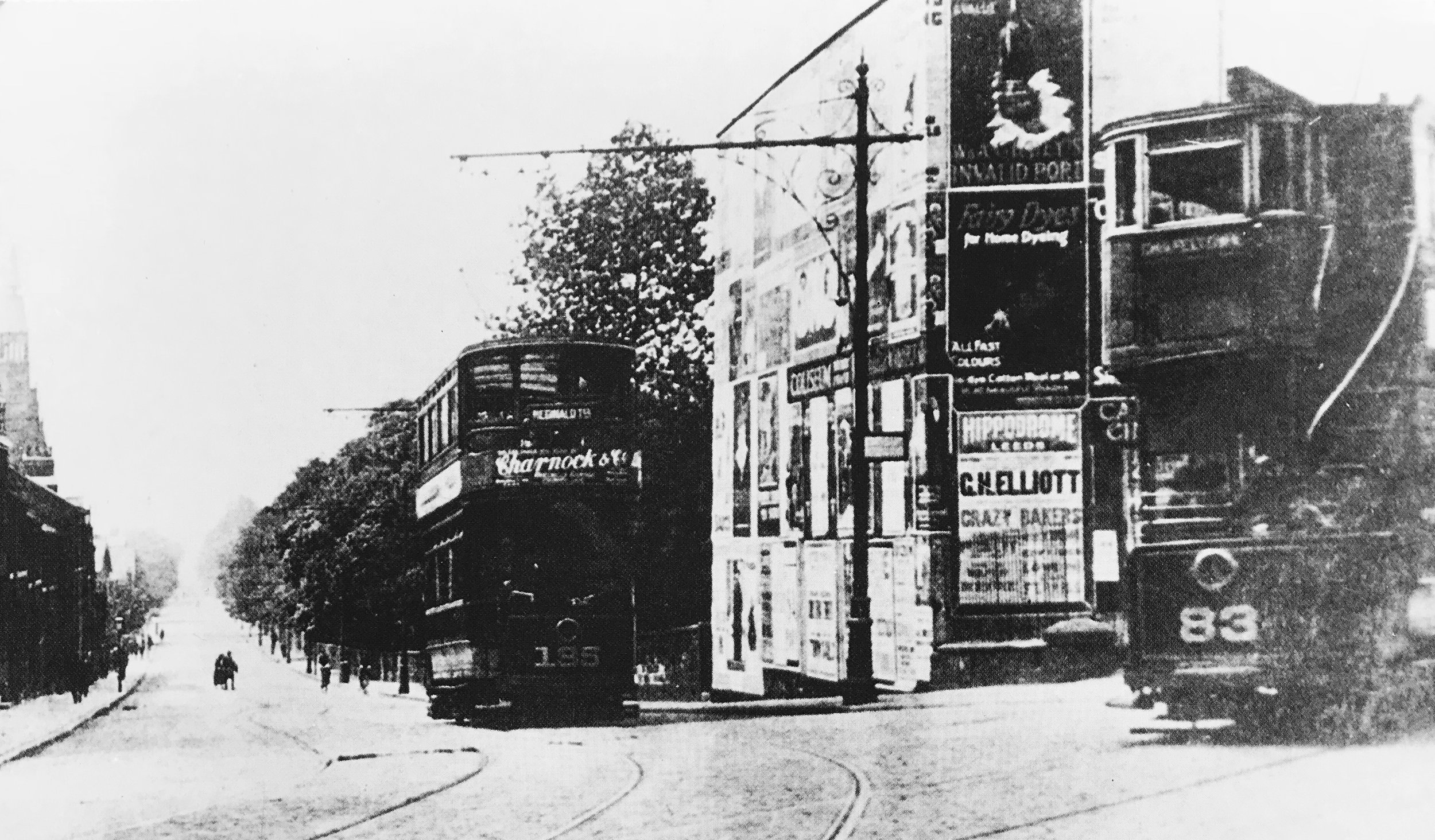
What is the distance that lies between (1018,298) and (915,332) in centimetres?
117

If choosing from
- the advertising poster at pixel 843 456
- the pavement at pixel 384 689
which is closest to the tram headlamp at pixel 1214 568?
the advertising poster at pixel 843 456

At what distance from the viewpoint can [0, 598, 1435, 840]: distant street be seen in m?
8.94

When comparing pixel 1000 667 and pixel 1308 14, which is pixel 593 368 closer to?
pixel 1000 667

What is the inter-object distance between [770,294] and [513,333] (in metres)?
1.84

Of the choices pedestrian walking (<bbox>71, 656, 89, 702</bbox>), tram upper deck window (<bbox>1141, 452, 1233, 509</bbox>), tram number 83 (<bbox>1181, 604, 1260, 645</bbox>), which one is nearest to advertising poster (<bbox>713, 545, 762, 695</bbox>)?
tram upper deck window (<bbox>1141, 452, 1233, 509</bbox>)

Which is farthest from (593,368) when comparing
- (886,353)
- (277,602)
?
(277,602)

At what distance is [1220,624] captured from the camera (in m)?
9.44

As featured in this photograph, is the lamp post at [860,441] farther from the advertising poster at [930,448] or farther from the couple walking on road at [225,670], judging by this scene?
the couple walking on road at [225,670]

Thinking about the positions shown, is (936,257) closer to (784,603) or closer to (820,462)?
(820,462)

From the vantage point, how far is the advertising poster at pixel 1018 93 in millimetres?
10109

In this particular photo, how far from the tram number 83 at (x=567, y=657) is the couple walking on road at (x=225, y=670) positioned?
1813 centimetres

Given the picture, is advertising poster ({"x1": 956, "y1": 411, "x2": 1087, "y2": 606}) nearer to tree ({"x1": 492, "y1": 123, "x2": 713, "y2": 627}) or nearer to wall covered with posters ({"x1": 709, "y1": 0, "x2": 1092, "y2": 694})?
wall covered with posters ({"x1": 709, "y1": 0, "x2": 1092, "y2": 694})

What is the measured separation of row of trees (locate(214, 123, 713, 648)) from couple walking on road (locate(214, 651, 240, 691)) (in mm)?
15753

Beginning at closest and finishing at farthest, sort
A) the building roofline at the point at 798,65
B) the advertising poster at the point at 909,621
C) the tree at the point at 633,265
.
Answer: the building roofline at the point at 798,65, the tree at the point at 633,265, the advertising poster at the point at 909,621
